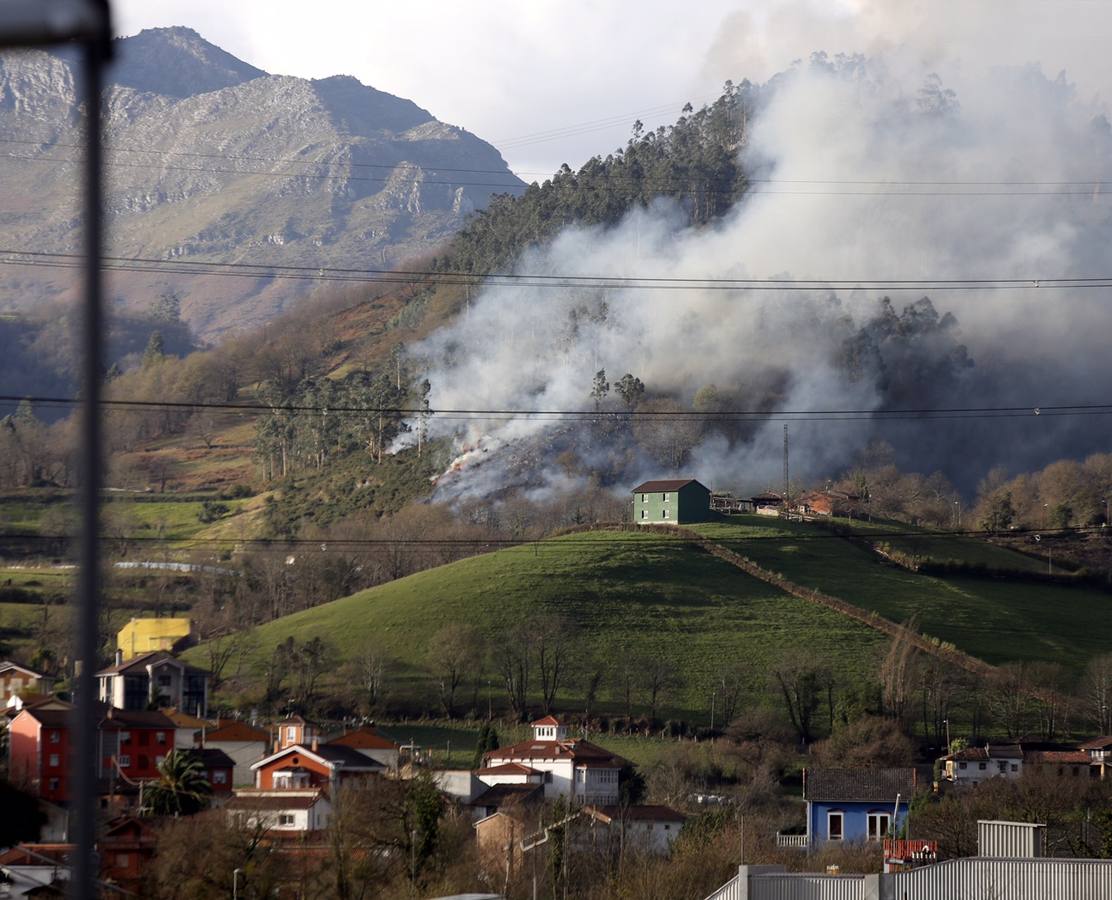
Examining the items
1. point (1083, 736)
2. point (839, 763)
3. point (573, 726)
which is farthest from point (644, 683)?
point (1083, 736)

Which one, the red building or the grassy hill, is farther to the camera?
the grassy hill

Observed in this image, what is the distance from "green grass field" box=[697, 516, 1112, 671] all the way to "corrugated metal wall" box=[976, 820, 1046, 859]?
56.2 meters

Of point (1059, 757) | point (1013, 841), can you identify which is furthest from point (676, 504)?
point (1013, 841)

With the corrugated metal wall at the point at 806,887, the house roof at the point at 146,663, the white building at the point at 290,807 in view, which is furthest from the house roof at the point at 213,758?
the corrugated metal wall at the point at 806,887

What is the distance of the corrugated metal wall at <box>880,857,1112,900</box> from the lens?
30.9 m

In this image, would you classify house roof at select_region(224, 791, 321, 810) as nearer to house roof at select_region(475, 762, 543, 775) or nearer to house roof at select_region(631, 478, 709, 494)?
house roof at select_region(475, 762, 543, 775)

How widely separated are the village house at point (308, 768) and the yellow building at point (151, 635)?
30287mm

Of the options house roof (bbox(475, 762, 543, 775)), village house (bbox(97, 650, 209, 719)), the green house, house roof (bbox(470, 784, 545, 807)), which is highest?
the green house

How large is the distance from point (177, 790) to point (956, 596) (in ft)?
222

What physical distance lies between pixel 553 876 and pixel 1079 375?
14456 centimetres

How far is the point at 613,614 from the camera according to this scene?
9425 cm

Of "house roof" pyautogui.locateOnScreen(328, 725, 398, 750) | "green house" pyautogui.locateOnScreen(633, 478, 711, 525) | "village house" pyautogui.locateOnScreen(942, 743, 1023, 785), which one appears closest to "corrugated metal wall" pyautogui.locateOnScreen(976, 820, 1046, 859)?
"house roof" pyautogui.locateOnScreen(328, 725, 398, 750)

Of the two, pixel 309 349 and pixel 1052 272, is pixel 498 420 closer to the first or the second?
pixel 309 349

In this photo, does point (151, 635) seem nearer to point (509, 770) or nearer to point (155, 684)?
point (155, 684)
